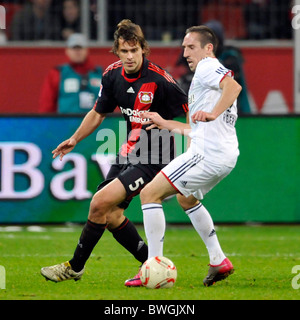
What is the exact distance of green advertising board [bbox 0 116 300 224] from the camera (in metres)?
11.2

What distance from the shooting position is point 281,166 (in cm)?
1143

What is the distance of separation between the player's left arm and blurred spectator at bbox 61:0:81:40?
8.34 m

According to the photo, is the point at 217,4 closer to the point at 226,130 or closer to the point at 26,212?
the point at 26,212

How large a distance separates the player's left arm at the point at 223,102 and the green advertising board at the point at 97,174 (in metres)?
4.67

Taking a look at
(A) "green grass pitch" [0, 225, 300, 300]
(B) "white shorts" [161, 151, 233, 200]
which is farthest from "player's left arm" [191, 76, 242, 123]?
(A) "green grass pitch" [0, 225, 300, 300]

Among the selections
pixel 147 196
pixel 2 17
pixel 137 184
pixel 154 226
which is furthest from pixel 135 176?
pixel 2 17

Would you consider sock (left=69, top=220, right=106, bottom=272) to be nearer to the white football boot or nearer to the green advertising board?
the white football boot

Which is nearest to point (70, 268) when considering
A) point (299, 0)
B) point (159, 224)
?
point (159, 224)

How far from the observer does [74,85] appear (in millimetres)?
12695

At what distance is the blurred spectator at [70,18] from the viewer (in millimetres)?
14445
